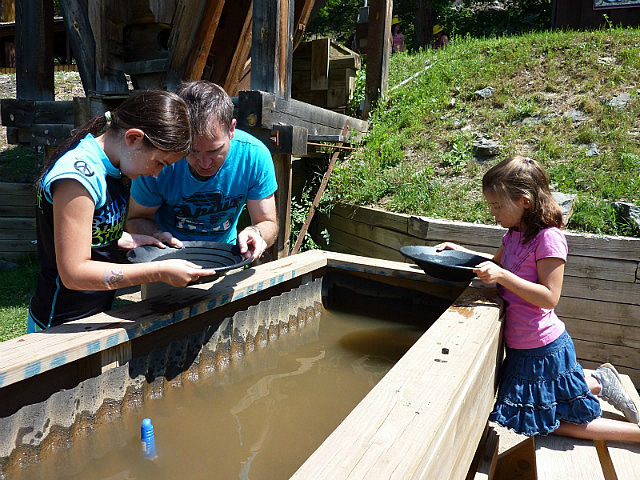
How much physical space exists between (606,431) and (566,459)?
0.26 meters

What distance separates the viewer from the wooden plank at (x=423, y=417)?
106 centimetres

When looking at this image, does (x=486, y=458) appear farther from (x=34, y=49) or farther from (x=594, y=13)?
(x=594, y=13)

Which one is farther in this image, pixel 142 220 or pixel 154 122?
pixel 142 220

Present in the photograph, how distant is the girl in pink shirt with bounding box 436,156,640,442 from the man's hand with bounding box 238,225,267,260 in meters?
0.93

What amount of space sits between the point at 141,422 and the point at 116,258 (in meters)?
0.61

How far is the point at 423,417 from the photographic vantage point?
49.2 inches

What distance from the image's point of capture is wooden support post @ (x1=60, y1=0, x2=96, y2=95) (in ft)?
14.6

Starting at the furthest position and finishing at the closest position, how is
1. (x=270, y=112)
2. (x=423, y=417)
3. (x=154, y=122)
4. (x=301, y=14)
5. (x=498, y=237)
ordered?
(x=301, y=14) → (x=498, y=237) → (x=270, y=112) → (x=154, y=122) → (x=423, y=417)

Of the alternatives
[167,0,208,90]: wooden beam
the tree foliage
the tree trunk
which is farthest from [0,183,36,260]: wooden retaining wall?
the tree foliage

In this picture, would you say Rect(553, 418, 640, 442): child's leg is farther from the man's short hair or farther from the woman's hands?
the man's short hair

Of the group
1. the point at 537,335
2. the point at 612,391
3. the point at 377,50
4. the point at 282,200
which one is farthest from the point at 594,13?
the point at 537,335

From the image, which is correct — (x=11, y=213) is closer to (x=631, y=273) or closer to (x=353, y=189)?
(x=353, y=189)

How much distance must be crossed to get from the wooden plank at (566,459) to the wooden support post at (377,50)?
16.8 ft

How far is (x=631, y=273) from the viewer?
3.42 m
